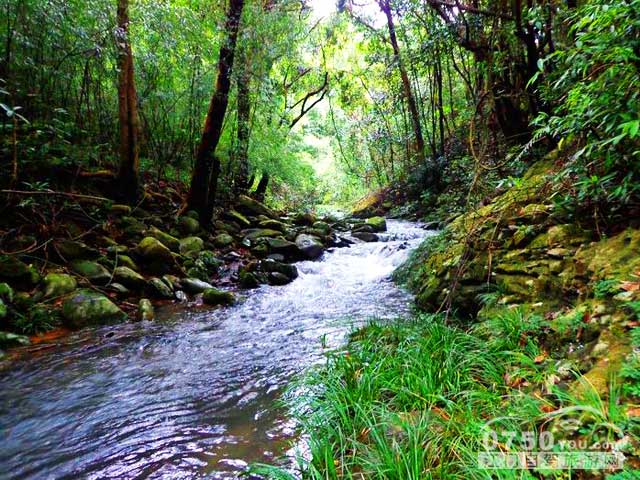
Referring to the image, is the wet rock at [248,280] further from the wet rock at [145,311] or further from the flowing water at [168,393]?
the wet rock at [145,311]

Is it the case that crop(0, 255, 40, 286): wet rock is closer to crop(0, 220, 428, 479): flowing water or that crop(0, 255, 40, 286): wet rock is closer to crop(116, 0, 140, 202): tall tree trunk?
crop(0, 220, 428, 479): flowing water

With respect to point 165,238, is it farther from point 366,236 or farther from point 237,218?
point 366,236

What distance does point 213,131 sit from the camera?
7688 millimetres

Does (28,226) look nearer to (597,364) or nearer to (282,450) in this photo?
(282,450)

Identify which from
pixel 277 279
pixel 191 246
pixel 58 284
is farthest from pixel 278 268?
pixel 58 284

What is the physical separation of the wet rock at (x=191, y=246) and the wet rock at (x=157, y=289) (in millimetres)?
1354

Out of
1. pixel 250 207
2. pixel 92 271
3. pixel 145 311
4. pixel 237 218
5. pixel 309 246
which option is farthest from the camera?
pixel 250 207

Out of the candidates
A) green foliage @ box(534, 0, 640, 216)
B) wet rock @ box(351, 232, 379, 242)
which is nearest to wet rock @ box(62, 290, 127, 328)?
green foliage @ box(534, 0, 640, 216)

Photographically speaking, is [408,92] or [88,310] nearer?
[88,310]

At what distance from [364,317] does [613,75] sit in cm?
345

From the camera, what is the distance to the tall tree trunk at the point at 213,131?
7.27m

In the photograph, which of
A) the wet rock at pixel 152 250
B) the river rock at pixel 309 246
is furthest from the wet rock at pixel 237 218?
the wet rock at pixel 152 250

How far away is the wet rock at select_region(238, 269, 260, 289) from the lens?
265 inches

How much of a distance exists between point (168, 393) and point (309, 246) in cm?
604
